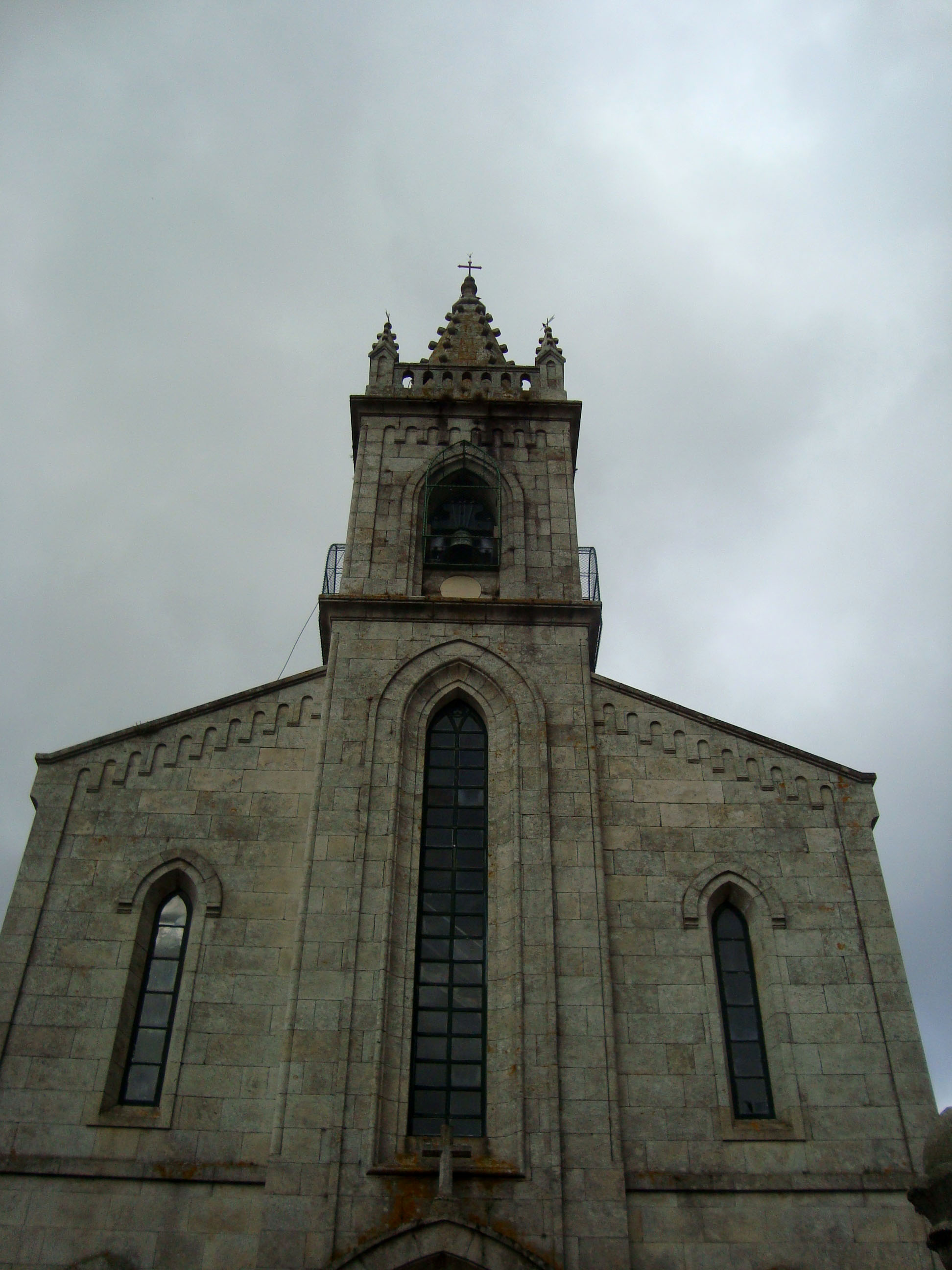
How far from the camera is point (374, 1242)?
41.7ft

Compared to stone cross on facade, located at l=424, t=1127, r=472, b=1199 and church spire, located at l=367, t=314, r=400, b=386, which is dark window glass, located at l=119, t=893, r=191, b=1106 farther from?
church spire, located at l=367, t=314, r=400, b=386

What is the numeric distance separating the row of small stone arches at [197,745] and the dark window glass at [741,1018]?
6.86 meters

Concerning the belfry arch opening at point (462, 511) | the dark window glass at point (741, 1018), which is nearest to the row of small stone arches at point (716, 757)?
the dark window glass at point (741, 1018)

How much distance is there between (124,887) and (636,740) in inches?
304

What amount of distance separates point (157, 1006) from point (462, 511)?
402 inches

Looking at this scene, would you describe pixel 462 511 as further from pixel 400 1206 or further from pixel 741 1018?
pixel 400 1206

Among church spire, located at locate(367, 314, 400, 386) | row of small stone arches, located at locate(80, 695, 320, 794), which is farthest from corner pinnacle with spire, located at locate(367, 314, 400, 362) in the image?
row of small stone arches, located at locate(80, 695, 320, 794)

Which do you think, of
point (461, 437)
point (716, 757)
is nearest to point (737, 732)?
point (716, 757)

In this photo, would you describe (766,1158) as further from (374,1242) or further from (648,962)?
(374,1242)

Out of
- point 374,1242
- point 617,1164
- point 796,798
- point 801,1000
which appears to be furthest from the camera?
point 796,798

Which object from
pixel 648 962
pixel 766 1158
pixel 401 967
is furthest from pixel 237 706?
pixel 766 1158

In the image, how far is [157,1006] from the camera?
15.1 m

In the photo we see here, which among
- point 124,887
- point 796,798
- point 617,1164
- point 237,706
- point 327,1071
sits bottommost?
point 617,1164

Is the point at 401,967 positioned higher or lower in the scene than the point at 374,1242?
higher
